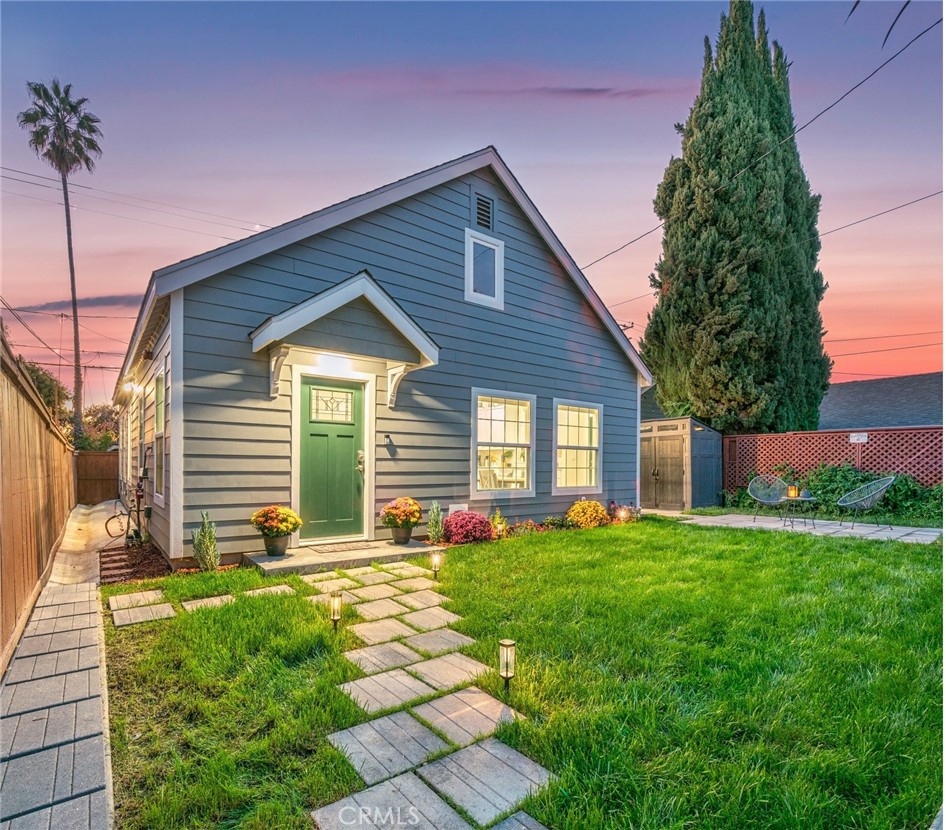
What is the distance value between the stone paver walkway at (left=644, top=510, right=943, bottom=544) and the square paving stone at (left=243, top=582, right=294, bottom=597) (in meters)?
7.35

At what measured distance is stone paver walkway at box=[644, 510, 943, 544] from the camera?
745cm

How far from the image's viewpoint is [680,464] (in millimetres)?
12219

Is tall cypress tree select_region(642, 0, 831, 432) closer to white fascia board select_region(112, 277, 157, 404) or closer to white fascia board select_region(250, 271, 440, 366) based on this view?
white fascia board select_region(250, 271, 440, 366)

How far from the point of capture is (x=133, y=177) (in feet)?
36.2

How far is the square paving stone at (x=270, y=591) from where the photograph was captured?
407 centimetres

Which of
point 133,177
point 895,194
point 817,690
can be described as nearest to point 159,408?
point 817,690

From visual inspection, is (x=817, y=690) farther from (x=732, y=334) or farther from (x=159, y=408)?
(x=732, y=334)

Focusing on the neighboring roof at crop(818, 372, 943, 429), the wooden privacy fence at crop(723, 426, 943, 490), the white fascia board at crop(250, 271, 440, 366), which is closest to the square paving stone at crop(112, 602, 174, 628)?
the white fascia board at crop(250, 271, 440, 366)

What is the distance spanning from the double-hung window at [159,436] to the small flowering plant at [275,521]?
166 centimetres

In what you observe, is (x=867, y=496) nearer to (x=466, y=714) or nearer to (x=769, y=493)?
(x=769, y=493)

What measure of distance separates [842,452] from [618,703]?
37.8ft

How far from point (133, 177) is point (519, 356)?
1018 centimetres

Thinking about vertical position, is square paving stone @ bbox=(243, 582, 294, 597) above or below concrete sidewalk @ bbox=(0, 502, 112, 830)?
below

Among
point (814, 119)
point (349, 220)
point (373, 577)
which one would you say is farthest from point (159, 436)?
point (814, 119)
